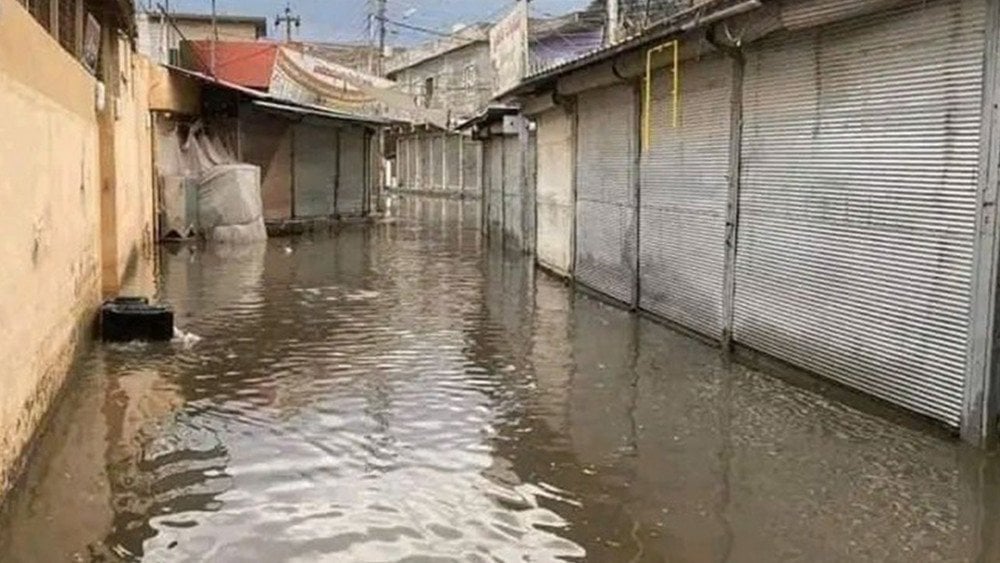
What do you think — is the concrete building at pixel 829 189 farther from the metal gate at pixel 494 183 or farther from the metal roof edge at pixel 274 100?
the metal roof edge at pixel 274 100

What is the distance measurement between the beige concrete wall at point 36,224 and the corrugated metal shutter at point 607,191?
6.03 metres

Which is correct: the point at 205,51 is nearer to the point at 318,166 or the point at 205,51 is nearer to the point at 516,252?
the point at 318,166

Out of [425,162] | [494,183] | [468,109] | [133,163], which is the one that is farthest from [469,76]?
[133,163]

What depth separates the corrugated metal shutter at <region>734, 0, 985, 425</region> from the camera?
6168 mm

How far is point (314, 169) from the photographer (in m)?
28.5

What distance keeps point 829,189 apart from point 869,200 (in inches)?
21.4

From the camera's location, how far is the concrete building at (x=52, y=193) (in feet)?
17.1

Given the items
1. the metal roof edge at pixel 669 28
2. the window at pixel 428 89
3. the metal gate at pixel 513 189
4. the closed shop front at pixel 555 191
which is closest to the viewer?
the metal roof edge at pixel 669 28

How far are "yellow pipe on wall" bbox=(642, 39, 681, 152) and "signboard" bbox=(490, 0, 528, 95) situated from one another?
5.26 m

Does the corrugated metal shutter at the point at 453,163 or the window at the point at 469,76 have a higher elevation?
the window at the point at 469,76

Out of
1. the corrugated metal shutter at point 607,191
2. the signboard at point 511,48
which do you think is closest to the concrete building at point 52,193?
the corrugated metal shutter at point 607,191

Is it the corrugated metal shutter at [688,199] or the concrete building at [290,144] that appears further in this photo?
the concrete building at [290,144]

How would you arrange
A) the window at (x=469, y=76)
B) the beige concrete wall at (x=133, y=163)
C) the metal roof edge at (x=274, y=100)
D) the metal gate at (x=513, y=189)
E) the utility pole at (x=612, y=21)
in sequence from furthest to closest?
the window at (x=469, y=76) → the metal roof edge at (x=274, y=100) → the metal gate at (x=513, y=189) → the utility pole at (x=612, y=21) → the beige concrete wall at (x=133, y=163)

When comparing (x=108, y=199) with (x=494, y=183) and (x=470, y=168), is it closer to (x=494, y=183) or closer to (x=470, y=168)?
(x=494, y=183)
